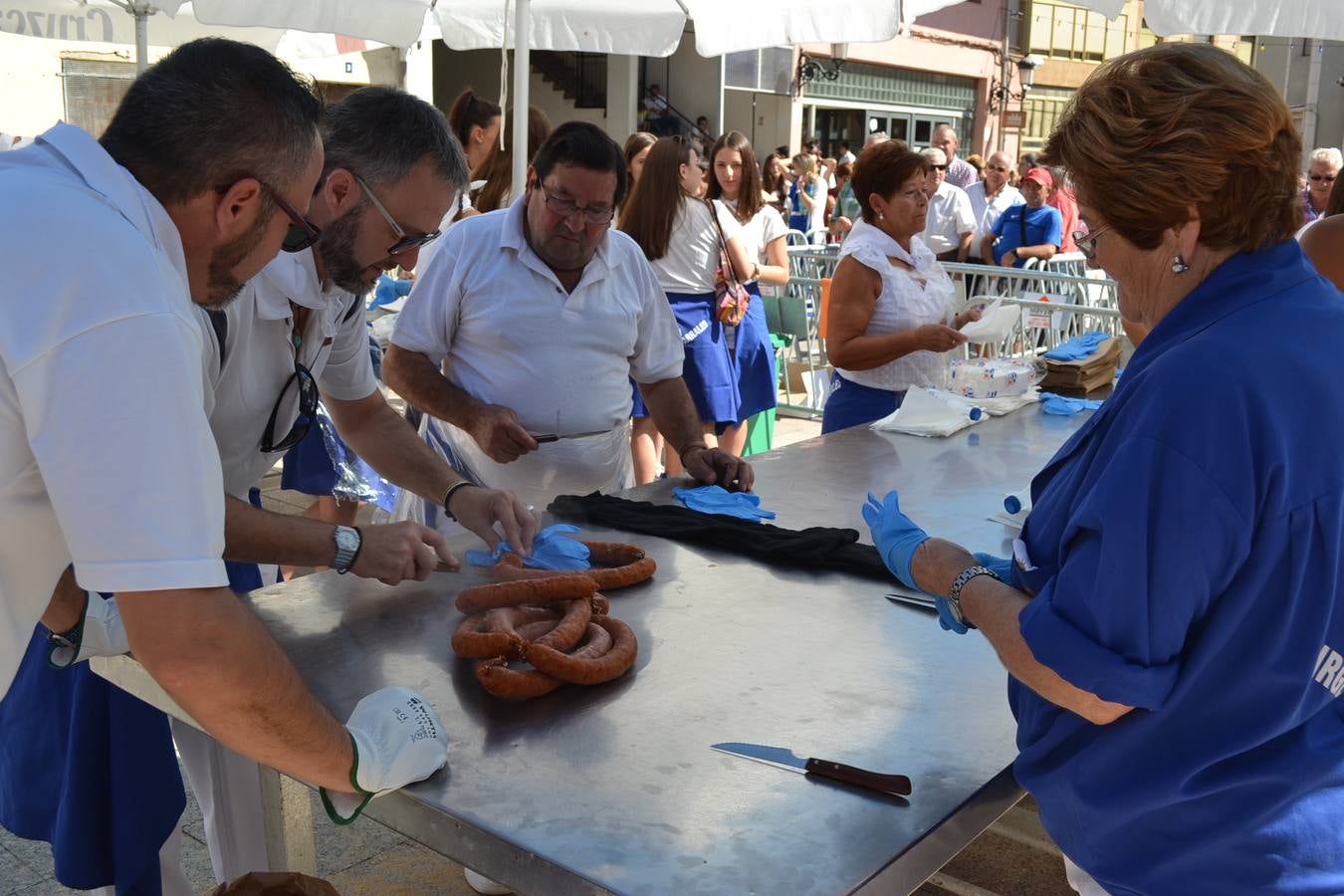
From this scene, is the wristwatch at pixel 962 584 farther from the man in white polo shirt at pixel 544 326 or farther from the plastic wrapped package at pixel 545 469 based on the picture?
the plastic wrapped package at pixel 545 469

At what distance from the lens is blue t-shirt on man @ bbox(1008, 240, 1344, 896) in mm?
1258

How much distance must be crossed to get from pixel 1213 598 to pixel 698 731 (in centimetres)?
75

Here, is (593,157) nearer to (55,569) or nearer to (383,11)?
(55,569)

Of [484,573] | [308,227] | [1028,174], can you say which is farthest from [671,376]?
[1028,174]

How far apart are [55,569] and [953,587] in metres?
1.18

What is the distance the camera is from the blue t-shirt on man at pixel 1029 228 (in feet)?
30.9

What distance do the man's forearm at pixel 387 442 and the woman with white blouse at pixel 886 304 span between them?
5.96 ft

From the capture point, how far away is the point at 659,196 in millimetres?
5742

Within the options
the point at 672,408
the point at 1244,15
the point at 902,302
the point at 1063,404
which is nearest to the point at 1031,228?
the point at 1244,15

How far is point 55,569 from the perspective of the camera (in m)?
1.50

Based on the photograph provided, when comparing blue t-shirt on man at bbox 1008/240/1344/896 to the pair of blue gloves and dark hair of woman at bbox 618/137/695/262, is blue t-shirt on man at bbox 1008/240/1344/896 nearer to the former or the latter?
the pair of blue gloves

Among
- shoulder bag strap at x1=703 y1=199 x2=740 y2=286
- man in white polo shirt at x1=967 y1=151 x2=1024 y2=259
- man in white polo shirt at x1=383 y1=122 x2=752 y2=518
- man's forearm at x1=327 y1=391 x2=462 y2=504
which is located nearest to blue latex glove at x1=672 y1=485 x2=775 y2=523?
man in white polo shirt at x1=383 y1=122 x2=752 y2=518

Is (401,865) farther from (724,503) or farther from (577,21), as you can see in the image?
(577,21)

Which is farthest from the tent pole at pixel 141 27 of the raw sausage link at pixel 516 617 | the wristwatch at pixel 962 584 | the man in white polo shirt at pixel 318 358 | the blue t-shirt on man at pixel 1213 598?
the blue t-shirt on man at pixel 1213 598
